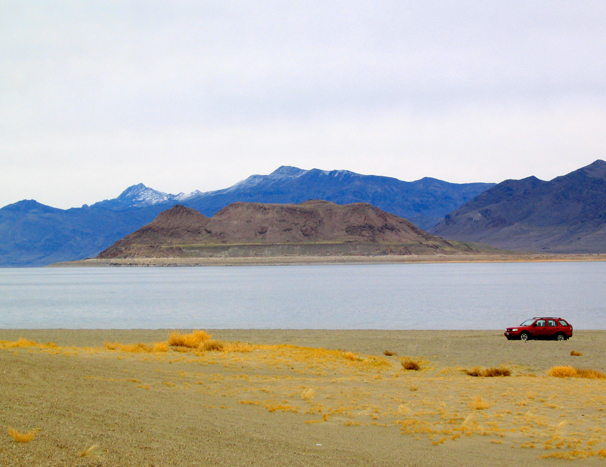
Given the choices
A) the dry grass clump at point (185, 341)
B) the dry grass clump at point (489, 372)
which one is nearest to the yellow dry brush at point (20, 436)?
the dry grass clump at point (489, 372)

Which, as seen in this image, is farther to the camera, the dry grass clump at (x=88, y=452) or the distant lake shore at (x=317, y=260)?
the distant lake shore at (x=317, y=260)

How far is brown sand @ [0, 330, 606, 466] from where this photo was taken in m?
8.09

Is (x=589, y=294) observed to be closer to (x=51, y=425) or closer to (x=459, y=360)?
(x=459, y=360)

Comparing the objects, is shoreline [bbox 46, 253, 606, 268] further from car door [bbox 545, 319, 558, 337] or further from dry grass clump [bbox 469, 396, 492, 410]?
dry grass clump [bbox 469, 396, 492, 410]

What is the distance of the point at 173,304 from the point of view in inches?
2061

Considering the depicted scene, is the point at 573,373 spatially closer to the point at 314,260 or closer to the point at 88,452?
the point at 88,452

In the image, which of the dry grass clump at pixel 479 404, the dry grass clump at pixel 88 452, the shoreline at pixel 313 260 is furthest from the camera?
the shoreline at pixel 313 260

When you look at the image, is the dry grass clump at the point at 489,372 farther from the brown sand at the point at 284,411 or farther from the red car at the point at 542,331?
the red car at the point at 542,331

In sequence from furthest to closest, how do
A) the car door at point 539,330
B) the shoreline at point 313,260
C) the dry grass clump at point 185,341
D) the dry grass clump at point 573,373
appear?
the shoreline at point 313,260, the car door at point 539,330, the dry grass clump at point 185,341, the dry grass clump at point 573,373

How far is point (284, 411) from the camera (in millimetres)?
11562


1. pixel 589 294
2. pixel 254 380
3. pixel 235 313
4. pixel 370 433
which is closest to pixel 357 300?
pixel 235 313

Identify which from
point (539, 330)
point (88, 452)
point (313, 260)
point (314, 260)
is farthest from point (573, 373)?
point (314, 260)

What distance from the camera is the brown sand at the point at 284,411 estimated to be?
8.09 meters

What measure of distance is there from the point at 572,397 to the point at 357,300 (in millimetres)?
42049
